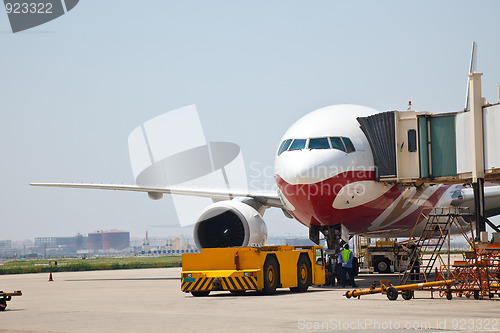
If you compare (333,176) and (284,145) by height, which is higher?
(284,145)

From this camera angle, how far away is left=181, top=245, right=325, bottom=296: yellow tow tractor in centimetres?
1645

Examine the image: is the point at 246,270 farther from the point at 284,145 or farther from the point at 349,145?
the point at 349,145

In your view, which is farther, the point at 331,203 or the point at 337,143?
the point at 337,143

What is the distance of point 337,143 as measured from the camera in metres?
18.4

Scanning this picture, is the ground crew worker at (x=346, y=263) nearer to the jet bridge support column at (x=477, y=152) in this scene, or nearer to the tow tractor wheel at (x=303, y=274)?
the tow tractor wheel at (x=303, y=274)

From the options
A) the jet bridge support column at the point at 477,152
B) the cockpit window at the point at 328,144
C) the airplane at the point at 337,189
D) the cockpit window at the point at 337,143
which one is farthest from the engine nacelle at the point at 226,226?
the jet bridge support column at the point at 477,152

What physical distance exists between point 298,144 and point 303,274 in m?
3.21

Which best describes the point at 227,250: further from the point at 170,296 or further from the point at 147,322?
the point at 147,322

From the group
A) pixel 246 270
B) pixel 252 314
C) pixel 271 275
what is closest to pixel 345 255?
pixel 271 275

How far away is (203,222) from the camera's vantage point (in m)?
23.1

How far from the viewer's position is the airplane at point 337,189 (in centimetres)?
1805

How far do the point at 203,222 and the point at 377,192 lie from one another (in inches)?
253

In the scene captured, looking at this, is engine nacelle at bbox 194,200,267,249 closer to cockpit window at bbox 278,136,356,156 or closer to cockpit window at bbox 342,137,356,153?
cockpit window at bbox 278,136,356,156

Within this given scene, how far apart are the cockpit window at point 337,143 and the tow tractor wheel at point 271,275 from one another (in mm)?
3253
